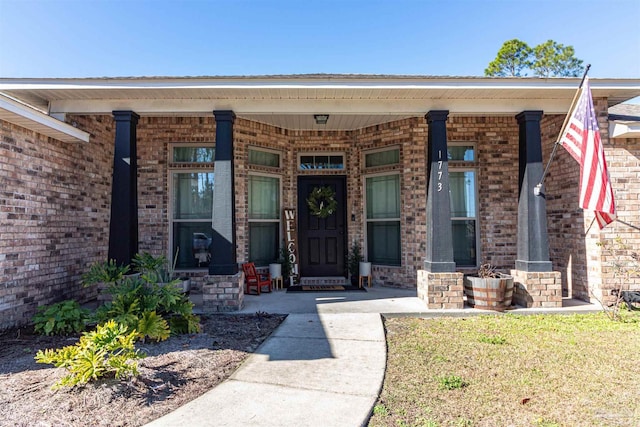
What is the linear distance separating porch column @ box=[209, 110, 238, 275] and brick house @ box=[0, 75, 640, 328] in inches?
0.7

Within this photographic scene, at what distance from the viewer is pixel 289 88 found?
4.62m

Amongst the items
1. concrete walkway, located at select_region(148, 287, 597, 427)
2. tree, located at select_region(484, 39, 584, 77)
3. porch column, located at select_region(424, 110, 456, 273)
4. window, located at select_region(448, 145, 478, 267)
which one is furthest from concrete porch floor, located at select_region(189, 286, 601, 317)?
tree, located at select_region(484, 39, 584, 77)

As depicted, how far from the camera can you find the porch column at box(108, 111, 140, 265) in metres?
4.79

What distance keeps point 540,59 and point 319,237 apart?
68.8 ft

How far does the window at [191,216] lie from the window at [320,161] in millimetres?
1888

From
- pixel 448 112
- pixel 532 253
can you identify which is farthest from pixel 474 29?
pixel 532 253

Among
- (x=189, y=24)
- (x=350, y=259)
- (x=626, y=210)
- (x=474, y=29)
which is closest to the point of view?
(x=626, y=210)

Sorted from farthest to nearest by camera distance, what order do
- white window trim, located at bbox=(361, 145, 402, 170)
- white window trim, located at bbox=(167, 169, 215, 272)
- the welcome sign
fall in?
the welcome sign
white window trim, located at bbox=(361, 145, 402, 170)
white window trim, located at bbox=(167, 169, 215, 272)

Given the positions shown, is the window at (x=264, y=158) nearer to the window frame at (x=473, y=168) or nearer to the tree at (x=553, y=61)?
the window frame at (x=473, y=168)

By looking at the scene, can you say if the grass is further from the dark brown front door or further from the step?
the dark brown front door

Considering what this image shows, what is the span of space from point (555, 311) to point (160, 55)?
979 centimetres

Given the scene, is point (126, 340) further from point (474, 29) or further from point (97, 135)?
point (474, 29)

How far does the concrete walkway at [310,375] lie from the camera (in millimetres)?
2125

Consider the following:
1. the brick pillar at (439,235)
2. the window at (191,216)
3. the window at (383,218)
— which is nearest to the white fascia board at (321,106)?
the brick pillar at (439,235)
